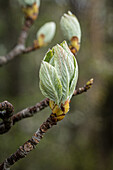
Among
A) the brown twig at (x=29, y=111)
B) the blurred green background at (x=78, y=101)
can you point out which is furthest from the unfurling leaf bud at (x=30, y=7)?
the blurred green background at (x=78, y=101)

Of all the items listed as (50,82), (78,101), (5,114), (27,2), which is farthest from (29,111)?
(78,101)

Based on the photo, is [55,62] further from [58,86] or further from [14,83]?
[14,83]

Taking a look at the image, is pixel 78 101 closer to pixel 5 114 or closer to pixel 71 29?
pixel 71 29

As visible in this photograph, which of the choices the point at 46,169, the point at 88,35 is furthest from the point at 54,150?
the point at 88,35

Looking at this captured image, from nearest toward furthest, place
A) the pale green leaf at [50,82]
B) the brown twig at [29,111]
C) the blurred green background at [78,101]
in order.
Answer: the pale green leaf at [50,82]
the brown twig at [29,111]
the blurred green background at [78,101]

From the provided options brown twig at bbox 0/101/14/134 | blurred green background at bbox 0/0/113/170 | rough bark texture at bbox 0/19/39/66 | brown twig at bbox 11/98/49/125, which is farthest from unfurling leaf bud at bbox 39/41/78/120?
blurred green background at bbox 0/0/113/170

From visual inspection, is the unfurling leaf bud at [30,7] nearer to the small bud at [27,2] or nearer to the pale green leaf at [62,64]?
the small bud at [27,2]
